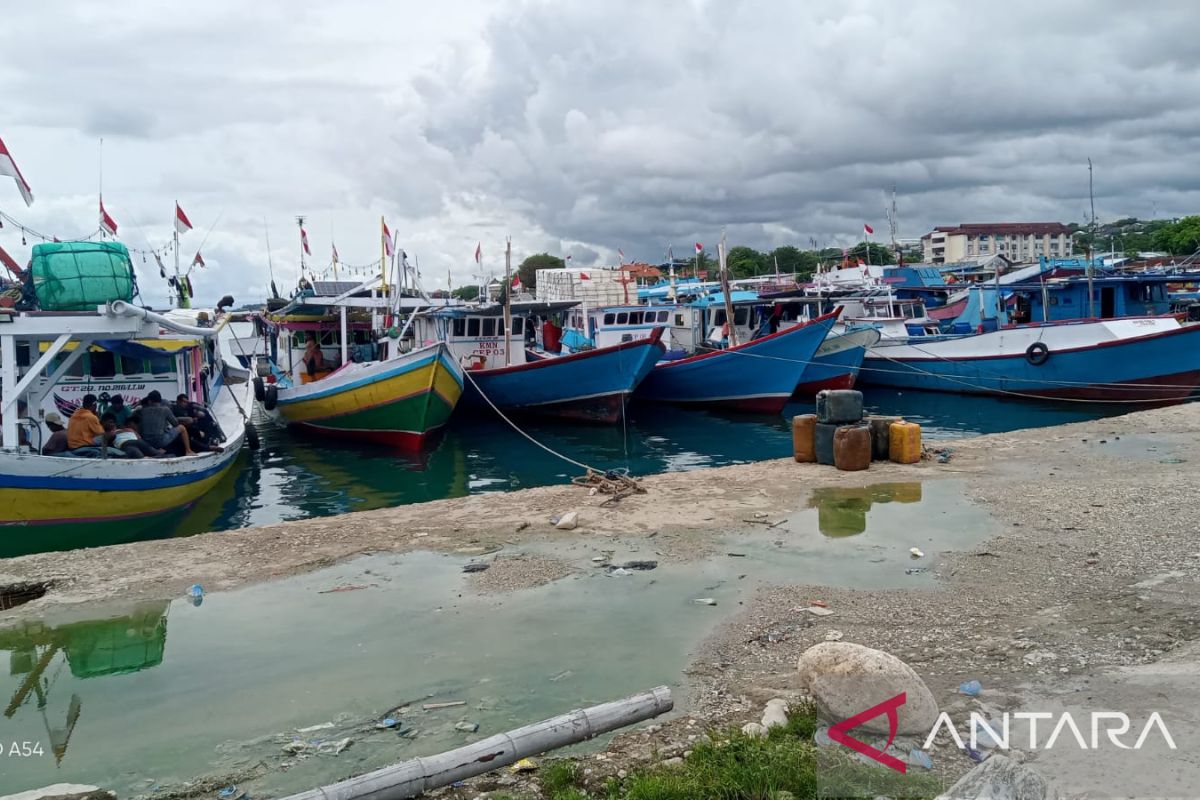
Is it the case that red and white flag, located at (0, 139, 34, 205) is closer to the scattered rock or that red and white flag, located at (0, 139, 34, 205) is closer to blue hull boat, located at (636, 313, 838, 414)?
the scattered rock

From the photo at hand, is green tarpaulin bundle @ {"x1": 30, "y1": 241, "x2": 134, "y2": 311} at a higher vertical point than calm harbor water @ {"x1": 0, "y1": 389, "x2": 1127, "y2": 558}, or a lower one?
higher

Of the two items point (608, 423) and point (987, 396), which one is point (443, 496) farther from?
point (987, 396)

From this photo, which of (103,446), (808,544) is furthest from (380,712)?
(103,446)

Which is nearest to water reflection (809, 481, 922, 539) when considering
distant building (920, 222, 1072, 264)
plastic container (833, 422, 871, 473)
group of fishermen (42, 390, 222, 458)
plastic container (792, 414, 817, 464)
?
plastic container (833, 422, 871, 473)

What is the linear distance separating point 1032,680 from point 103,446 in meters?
10.7

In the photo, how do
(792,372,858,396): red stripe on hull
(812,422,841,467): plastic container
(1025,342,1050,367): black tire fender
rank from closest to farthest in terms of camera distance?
1. (812,422,841,467): plastic container
2. (1025,342,1050,367): black tire fender
3. (792,372,858,396): red stripe on hull

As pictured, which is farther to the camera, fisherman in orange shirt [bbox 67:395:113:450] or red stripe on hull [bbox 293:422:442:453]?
red stripe on hull [bbox 293:422:442:453]

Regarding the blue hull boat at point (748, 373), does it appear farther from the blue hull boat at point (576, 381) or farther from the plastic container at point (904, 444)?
the plastic container at point (904, 444)

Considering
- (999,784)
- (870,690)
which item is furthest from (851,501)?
(999,784)

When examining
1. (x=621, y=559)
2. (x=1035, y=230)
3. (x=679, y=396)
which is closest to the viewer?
(x=621, y=559)

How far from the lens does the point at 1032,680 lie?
4891 millimetres

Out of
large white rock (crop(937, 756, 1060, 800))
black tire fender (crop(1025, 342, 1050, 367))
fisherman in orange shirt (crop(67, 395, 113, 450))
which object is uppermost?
fisherman in orange shirt (crop(67, 395, 113, 450))

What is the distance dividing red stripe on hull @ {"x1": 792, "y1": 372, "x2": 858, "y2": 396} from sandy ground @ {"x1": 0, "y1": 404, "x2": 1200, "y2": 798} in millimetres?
12546

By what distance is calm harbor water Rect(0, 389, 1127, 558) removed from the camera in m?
14.2
